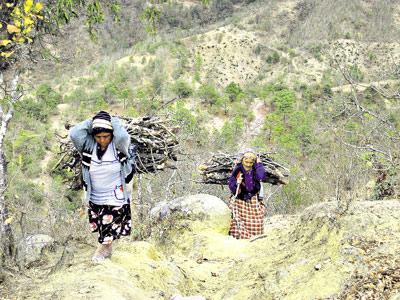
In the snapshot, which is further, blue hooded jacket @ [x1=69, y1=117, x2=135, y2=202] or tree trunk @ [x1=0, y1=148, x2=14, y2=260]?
tree trunk @ [x1=0, y1=148, x2=14, y2=260]

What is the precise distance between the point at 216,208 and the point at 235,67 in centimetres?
3553

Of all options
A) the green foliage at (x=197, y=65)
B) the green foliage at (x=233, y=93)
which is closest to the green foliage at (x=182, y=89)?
the green foliage at (x=233, y=93)

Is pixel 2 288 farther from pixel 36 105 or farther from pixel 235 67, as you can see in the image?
pixel 235 67

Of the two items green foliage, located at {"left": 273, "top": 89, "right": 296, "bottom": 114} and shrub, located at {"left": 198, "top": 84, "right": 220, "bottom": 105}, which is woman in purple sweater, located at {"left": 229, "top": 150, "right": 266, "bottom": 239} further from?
shrub, located at {"left": 198, "top": 84, "right": 220, "bottom": 105}

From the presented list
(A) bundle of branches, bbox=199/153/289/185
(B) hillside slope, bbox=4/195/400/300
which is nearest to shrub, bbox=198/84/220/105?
(A) bundle of branches, bbox=199/153/289/185

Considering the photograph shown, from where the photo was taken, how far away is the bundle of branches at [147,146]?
14.5ft

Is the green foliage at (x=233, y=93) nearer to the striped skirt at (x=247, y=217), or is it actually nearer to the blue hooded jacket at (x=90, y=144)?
the striped skirt at (x=247, y=217)

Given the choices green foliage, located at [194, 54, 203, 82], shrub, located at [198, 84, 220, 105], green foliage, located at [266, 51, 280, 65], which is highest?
green foliage, located at [266, 51, 280, 65]

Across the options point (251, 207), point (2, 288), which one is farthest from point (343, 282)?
point (251, 207)

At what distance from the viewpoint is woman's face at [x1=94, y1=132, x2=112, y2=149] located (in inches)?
130

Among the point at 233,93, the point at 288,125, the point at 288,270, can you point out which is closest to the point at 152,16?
the point at 288,270

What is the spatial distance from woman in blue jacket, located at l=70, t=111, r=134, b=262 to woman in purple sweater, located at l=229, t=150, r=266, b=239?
238cm

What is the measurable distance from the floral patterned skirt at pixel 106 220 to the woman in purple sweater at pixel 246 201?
95.0 inches

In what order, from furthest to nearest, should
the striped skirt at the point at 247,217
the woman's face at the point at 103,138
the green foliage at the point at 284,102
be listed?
the green foliage at the point at 284,102, the striped skirt at the point at 247,217, the woman's face at the point at 103,138
